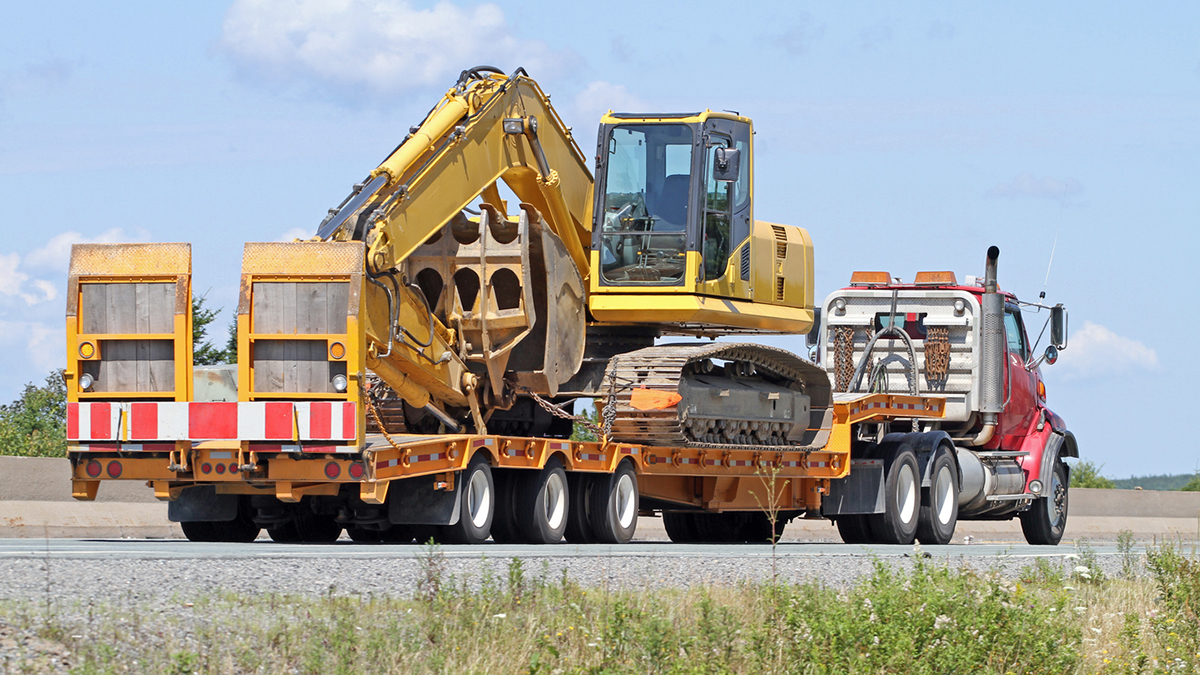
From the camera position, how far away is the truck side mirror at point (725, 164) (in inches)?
730

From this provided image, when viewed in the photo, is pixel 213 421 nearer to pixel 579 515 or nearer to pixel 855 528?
pixel 579 515

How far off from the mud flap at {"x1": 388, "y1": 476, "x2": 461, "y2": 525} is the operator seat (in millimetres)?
4465

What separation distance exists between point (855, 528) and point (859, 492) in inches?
31.3

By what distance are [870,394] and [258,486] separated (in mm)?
9188

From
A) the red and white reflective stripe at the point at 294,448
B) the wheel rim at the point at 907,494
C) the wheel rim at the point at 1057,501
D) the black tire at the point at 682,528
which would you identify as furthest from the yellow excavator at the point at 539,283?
the wheel rim at the point at 1057,501

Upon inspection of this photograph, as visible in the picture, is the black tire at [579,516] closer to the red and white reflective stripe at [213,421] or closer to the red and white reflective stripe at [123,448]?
the red and white reflective stripe at [213,421]

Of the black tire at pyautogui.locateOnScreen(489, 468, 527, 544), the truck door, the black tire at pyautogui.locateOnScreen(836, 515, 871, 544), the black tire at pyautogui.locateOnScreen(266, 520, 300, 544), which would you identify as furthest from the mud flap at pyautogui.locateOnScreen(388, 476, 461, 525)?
the truck door

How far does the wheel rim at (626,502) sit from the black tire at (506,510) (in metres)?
1.54

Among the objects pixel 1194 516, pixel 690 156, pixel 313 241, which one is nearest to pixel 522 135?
pixel 690 156

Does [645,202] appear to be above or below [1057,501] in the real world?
above

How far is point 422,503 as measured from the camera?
51.5ft

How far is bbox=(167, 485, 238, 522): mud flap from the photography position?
16.5 m

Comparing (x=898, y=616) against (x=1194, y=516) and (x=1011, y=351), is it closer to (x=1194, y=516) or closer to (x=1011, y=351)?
(x=1011, y=351)

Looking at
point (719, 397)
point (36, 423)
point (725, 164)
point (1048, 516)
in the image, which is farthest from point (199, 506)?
point (36, 423)
